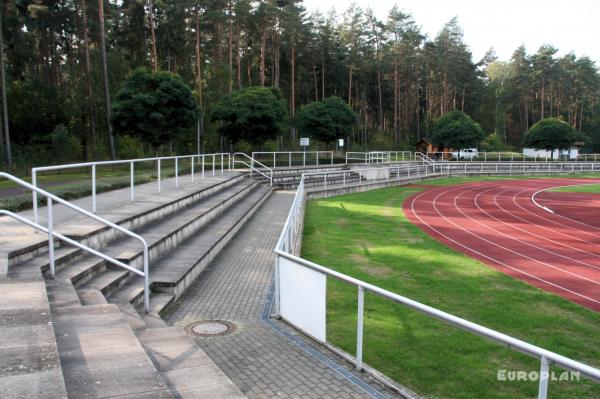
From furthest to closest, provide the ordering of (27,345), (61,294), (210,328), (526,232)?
(526,232)
(210,328)
(61,294)
(27,345)

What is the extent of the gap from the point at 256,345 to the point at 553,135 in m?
66.9

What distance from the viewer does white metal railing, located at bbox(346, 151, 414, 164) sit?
42406mm

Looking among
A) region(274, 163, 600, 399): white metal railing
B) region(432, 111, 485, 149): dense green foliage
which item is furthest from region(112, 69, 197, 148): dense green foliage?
region(432, 111, 485, 149): dense green foliage

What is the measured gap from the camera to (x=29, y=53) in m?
48.3

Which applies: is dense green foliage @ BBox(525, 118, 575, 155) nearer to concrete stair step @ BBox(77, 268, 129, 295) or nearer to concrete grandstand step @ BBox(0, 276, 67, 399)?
concrete stair step @ BBox(77, 268, 129, 295)

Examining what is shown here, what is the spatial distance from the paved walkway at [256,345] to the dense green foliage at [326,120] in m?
32.7

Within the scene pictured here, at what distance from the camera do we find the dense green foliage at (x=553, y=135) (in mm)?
62438

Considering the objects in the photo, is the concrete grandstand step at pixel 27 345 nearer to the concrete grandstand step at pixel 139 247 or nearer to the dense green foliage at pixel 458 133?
the concrete grandstand step at pixel 139 247

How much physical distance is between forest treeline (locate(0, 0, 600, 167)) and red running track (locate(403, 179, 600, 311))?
2209 cm

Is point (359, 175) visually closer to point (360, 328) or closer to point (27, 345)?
point (360, 328)

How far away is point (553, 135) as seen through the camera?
6278cm

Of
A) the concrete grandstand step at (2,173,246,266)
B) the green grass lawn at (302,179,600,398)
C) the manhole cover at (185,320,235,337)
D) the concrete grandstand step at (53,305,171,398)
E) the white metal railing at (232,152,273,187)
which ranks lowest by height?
the green grass lawn at (302,179,600,398)

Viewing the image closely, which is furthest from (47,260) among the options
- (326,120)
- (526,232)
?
(326,120)

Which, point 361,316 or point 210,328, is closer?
point 361,316
